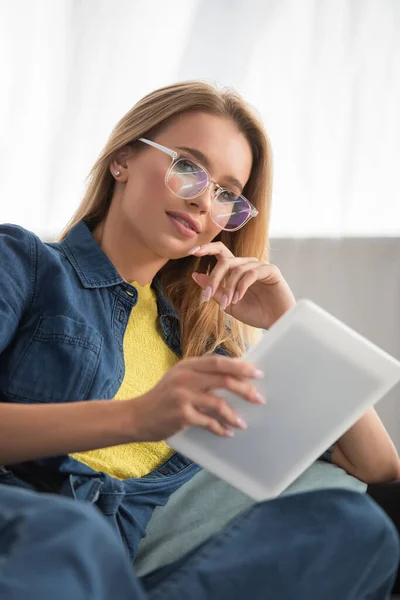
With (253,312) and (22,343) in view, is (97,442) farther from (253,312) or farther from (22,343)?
(253,312)

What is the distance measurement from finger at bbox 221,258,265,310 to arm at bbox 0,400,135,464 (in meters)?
0.37

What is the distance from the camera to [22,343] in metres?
1.18

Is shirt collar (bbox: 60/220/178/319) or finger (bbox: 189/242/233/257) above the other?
finger (bbox: 189/242/233/257)

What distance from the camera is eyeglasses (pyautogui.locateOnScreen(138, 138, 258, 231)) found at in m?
1.32

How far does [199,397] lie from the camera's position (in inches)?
35.1

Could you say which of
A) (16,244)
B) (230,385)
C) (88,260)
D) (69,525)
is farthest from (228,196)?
(69,525)

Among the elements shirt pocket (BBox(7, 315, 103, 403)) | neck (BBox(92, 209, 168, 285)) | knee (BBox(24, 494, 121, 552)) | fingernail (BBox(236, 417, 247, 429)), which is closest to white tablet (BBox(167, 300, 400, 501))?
fingernail (BBox(236, 417, 247, 429))

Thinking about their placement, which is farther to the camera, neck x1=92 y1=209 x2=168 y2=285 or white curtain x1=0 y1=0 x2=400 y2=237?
white curtain x1=0 y1=0 x2=400 y2=237

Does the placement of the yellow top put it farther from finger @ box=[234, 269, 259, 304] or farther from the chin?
finger @ box=[234, 269, 259, 304]

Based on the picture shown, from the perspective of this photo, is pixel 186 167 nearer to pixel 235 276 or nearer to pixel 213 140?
pixel 213 140

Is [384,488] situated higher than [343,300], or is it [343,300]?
[343,300]

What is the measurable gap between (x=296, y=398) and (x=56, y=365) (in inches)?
15.9

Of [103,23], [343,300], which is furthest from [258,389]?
[103,23]

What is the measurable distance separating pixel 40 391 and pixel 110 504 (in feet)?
0.61
